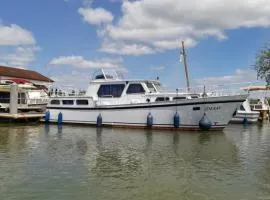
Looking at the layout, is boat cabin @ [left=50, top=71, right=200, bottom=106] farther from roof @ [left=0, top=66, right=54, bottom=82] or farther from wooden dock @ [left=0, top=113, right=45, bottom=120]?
roof @ [left=0, top=66, right=54, bottom=82]

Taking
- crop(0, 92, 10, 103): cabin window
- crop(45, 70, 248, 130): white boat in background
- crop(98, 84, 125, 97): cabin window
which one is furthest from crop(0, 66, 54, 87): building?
crop(98, 84, 125, 97): cabin window

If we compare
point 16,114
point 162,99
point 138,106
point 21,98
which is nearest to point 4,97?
point 21,98

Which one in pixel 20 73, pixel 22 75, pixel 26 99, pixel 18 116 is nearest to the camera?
pixel 18 116

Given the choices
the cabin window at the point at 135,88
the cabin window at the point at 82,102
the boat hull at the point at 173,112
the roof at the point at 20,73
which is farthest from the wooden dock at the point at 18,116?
the roof at the point at 20,73

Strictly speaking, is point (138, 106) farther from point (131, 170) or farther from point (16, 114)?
point (131, 170)

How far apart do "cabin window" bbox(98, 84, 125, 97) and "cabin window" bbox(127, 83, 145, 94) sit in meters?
0.67

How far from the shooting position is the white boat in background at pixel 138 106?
27.7m

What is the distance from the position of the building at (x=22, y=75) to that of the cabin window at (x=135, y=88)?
3457 cm

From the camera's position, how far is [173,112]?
28.2m

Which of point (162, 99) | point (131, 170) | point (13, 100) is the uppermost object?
point (162, 99)

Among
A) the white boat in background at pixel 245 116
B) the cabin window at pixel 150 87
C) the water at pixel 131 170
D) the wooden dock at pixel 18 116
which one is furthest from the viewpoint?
the white boat in background at pixel 245 116

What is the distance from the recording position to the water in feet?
33.3

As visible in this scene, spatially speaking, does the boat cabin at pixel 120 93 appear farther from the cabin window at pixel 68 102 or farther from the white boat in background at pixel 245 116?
the white boat in background at pixel 245 116

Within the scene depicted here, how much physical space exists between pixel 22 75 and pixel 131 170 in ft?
196
